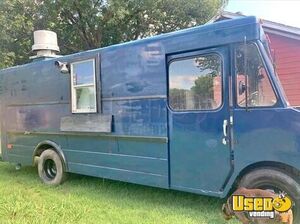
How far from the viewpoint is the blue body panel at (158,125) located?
4.44 m

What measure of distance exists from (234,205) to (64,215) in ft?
9.47

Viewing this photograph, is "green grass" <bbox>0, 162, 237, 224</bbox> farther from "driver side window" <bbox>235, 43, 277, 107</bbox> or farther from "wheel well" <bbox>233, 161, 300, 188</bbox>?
"driver side window" <bbox>235, 43, 277, 107</bbox>

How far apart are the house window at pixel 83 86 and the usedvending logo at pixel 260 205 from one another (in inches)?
150

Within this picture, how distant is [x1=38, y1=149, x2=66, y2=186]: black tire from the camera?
7176 mm

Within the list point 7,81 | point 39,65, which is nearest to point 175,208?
point 39,65

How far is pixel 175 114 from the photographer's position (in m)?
5.23

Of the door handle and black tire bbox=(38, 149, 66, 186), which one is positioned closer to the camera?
the door handle

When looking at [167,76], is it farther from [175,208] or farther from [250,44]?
[175,208]

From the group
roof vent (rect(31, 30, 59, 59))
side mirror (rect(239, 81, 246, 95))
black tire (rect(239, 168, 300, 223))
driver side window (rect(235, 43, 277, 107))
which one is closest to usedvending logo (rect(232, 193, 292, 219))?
black tire (rect(239, 168, 300, 223))

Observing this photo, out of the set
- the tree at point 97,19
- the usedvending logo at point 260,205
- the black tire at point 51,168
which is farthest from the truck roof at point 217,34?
the tree at point 97,19

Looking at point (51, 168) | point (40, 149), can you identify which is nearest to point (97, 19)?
point (40, 149)

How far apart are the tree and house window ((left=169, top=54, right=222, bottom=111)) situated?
520 inches

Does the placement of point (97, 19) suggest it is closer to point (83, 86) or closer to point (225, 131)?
point (83, 86)

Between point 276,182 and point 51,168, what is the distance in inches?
193
